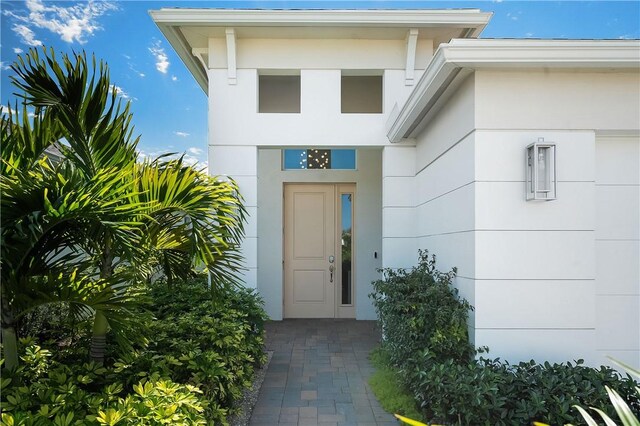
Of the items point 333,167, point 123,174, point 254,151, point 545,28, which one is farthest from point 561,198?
point 333,167

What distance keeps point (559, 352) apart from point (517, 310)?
1.52 ft

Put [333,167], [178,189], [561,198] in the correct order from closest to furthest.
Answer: [178,189] < [561,198] < [333,167]

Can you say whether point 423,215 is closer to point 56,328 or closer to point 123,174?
point 123,174

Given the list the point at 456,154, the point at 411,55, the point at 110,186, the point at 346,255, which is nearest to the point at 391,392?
the point at 456,154

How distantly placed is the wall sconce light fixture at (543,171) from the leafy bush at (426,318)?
0.98m

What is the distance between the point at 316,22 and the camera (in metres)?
4.82

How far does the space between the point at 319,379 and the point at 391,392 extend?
2.67 feet

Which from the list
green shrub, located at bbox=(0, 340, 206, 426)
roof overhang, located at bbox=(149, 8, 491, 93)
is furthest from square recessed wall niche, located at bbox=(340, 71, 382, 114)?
green shrub, located at bbox=(0, 340, 206, 426)

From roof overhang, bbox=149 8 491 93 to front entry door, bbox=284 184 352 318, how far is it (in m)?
2.52

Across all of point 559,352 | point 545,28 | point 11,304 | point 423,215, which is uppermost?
point 545,28

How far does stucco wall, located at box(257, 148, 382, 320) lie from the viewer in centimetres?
643

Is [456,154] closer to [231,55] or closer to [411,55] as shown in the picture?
[411,55]

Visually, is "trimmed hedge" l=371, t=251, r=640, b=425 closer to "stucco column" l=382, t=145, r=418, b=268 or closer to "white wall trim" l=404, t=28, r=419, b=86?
"stucco column" l=382, t=145, r=418, b=268

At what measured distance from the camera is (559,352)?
9.87ft
